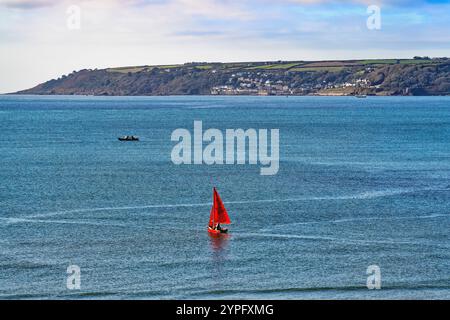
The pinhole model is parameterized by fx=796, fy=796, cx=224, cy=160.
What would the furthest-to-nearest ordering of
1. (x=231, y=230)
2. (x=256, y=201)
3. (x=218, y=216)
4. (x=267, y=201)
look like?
(x=256, y=201) → (x=267, y=201) → (x=231, y=230) → (x=218, y=216)

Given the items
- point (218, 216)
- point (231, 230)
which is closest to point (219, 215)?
point (218, 216)

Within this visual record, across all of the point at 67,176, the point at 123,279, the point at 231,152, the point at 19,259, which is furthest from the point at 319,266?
the point at 231,152

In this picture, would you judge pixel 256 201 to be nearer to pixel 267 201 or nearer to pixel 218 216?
pixel 267 201

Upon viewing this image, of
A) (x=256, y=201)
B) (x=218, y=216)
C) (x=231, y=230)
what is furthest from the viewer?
(x=256, y=201)

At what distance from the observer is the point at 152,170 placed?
379 ft

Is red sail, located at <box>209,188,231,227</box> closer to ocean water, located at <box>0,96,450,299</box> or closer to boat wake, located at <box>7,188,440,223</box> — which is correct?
ocean water, located at <box>0,96,450,299</box>

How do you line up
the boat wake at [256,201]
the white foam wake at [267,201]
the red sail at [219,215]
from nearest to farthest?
the red sail at [219,215] → the boat wake at [256,201] → the white foam wake at [267,201]

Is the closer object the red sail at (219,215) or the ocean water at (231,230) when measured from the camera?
the ocean water at (231,230)

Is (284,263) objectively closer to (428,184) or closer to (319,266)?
(319,266)

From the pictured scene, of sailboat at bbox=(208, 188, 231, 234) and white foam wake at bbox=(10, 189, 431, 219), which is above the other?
sailboat at bbox=(208, 188, 231, 234)

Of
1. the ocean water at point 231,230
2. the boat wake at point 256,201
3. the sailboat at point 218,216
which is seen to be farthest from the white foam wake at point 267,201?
the sailboat at point 218,216

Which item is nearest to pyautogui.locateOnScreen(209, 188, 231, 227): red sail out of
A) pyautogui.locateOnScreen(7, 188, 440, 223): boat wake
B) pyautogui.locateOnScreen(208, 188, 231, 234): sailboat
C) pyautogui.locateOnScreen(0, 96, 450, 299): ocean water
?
pyautogui.locateOnScreen(208, 188, 231, 234): sailboat

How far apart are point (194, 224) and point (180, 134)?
11954cm

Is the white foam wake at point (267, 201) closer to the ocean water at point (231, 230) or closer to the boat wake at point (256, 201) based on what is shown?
the boat wake at point (256, 201)
